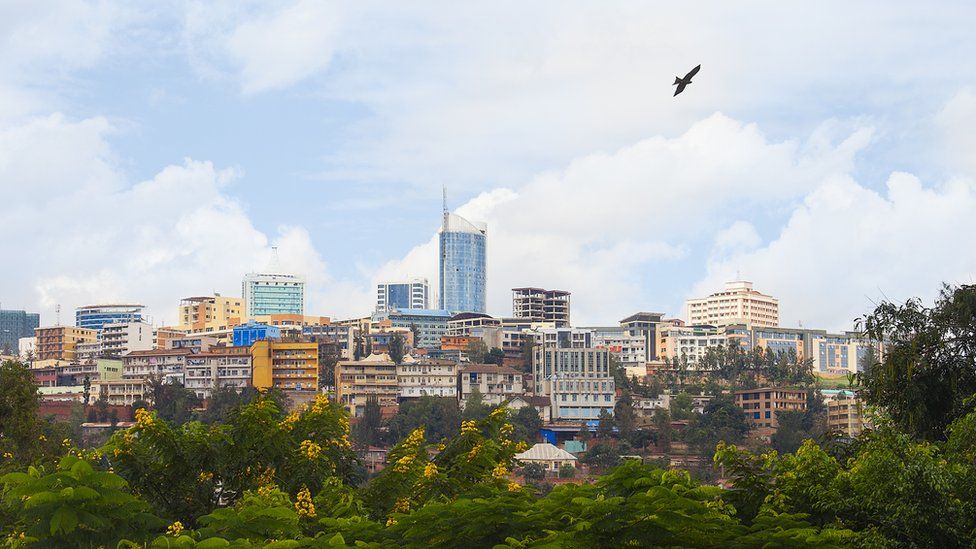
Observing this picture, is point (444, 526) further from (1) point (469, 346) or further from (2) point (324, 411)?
(1) point (469, 346)

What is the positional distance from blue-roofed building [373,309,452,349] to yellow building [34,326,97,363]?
3236cm

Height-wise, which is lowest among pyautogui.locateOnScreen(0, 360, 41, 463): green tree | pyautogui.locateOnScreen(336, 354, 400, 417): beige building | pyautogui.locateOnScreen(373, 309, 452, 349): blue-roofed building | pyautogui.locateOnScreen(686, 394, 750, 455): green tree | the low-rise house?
the low-rise house

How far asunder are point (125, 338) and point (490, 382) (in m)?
49.3

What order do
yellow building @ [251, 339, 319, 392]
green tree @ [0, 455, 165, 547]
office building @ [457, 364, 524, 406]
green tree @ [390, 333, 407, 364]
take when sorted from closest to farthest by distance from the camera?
1. green tree @ [0, 455, 165, 547]
2. yellow building @ [251, 339, 319, 392]
3. office building @ [457, 364, 524, 406]
4. green tree @ [390, 333, 407, 364]

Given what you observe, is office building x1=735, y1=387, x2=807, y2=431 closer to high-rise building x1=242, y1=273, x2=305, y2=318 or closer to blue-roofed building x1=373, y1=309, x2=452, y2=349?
blue-roofed building x1=373, y1=309, x2=452, y2=349

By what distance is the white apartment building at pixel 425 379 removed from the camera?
341 ft

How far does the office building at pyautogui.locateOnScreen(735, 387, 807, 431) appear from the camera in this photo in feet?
324

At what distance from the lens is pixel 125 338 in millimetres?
140500

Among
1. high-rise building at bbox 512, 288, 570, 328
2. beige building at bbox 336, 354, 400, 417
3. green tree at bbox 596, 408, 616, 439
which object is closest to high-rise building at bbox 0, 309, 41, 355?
high-rise building at bbox 512, 288, 570, 328

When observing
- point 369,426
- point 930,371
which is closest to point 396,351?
point 369,426

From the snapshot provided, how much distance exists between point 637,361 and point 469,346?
19.5 metres

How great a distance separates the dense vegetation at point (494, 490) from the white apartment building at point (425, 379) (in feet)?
273

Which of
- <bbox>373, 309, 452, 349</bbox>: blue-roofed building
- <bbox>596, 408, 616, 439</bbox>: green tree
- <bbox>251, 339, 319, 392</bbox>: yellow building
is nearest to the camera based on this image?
<bbox>596, 408, 616, 439</bbox>: green tree

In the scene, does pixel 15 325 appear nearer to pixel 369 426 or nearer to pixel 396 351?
pixel 396 351
